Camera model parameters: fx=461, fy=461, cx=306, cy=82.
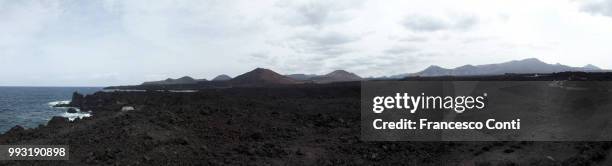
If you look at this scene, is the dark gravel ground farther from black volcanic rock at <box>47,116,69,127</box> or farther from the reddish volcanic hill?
the reddish volcanic hill

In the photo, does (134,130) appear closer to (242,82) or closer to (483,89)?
(483,89)

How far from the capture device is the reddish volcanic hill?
8088cm

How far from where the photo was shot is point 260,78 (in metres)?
81.6

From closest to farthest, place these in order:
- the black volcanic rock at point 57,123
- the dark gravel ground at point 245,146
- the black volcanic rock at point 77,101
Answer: the dark gravel ground at point 245,146 → the black volcanic rock at point 57,123 → the black volcanic rock at point 77,101

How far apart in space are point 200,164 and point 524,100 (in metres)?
A: 17.7

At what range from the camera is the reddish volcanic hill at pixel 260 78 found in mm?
80875

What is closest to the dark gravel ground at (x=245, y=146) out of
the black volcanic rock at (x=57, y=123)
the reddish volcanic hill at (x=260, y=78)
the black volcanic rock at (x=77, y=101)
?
the black volcanic rock at (x=57, y=123)

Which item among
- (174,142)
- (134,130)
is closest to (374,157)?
(174,142)

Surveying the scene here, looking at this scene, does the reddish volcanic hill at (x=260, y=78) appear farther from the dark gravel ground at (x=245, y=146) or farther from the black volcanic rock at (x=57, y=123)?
the dark gravel ground at (x=245, y=146)

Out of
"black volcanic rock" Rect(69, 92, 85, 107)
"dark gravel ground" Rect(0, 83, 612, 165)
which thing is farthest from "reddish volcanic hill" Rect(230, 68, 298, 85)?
"dark gravel ground" Rect(0, 83, 612, 165)

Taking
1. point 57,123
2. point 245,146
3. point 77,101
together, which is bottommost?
point 245,146

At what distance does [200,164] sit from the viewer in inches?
535

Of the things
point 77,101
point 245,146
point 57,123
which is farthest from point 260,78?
point 245,146

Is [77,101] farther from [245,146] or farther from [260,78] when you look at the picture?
[245,146]
